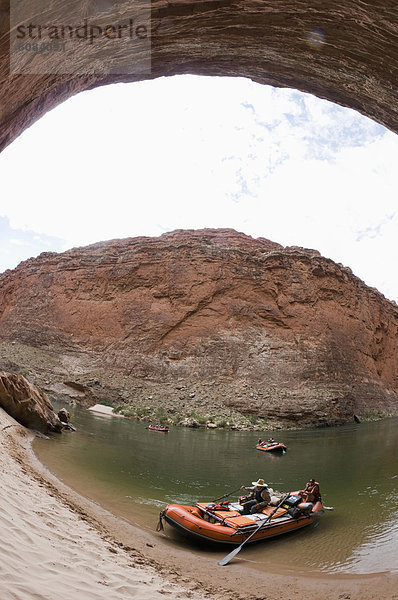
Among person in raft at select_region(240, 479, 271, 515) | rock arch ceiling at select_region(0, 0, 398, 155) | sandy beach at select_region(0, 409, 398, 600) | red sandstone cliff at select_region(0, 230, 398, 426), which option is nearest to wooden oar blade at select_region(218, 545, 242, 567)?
sandy beach at select_region(0, 409, 398, 600)

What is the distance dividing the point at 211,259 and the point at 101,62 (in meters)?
45.9

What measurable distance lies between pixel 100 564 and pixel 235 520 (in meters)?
4.78

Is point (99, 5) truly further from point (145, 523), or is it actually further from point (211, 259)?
point (211, 259)

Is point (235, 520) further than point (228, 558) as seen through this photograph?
Yes

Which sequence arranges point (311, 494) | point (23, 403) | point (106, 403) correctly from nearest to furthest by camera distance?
point (311, 494) < point (23, 403) < point (106, 403)

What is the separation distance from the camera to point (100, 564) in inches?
228

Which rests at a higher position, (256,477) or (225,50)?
(225,50)

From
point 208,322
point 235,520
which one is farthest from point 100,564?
point 208,322

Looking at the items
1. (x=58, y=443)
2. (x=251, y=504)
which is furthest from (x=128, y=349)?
(x=251, y=504)

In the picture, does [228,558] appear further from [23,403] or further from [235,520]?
[23,403]

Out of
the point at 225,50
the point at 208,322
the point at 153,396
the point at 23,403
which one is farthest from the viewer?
the point at 208,322

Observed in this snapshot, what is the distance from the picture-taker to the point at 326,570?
8.16 metres

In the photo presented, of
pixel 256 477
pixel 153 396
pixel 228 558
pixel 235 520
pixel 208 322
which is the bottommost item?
pixel 256 477

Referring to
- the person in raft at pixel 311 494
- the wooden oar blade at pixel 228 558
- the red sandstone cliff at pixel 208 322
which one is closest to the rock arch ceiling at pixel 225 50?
the wooden oar blade at pixel 228 558
